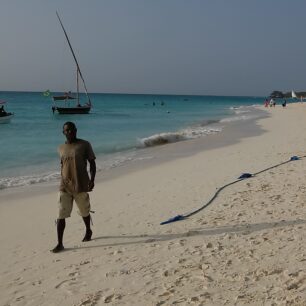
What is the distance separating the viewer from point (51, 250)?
16.6ft

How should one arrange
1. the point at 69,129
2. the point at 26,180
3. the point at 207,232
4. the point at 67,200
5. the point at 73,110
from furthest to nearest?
the point at 73,110 → the point at 26,180 → the point at 207,232 → the point at 67,200 → the point at 69,129

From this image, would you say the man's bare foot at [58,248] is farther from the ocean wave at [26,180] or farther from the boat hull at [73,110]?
the boat hull at [73,110]

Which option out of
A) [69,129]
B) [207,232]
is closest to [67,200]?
[69,129]

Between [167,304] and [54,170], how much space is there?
31.1 ft

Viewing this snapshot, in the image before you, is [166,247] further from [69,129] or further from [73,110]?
[73,110]

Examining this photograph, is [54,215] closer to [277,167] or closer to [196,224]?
[196,224]

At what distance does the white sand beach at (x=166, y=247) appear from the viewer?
3.66 m

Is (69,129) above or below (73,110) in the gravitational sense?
above

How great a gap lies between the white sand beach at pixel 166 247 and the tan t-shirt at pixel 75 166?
2.69ft

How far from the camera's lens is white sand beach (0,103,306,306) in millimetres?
3656

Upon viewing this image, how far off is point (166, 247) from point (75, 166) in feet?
4.80

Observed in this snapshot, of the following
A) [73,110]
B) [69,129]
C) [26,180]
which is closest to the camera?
[69,129]

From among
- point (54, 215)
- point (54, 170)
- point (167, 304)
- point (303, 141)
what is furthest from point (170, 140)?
point (167, 304)

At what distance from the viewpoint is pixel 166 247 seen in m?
4.82
